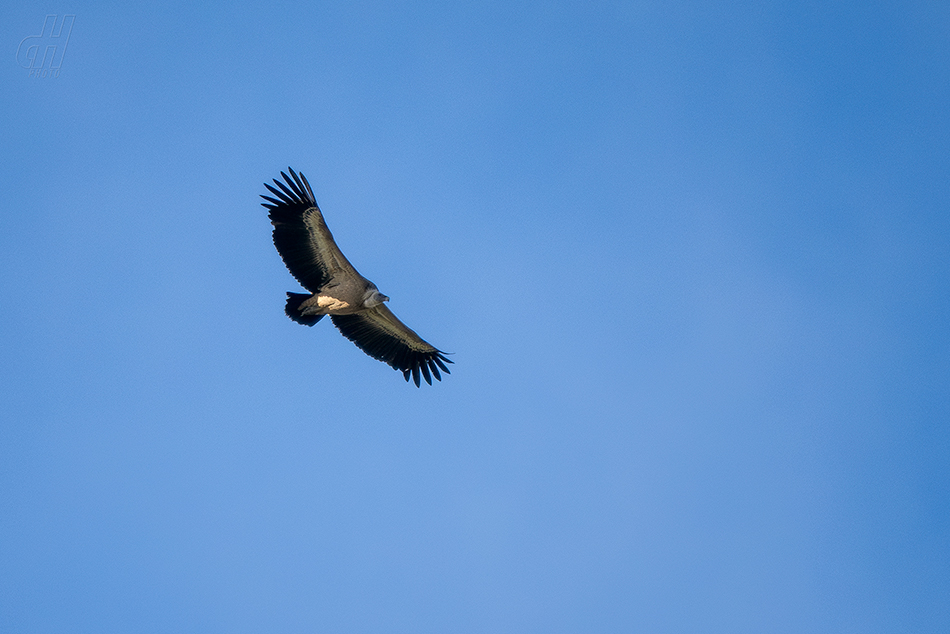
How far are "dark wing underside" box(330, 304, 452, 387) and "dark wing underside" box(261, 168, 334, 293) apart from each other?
226 cm

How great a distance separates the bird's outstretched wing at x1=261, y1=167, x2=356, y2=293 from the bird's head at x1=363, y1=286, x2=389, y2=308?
616 mm

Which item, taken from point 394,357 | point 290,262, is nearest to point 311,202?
point 290,262

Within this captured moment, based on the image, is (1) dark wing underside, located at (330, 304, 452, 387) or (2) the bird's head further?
(1) dark wing underside, located at (330, 304, 452, 387)

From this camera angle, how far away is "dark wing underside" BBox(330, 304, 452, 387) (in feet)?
72.8

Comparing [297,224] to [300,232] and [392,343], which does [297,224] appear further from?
[392,343]

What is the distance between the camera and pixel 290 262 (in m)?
20.4

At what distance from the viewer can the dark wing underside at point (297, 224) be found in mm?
20172

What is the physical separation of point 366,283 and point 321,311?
3.91 feet

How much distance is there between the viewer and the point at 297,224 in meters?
20.2

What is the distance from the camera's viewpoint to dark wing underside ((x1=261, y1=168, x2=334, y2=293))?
66.2 ft

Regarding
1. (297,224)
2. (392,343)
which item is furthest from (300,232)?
(392,343)

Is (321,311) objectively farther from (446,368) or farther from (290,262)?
(446,368)

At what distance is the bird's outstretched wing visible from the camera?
794 inches

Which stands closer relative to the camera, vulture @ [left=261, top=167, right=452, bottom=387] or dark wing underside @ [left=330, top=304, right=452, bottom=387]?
vulture @ [left=261, top=167, right=452, bottom=387]
